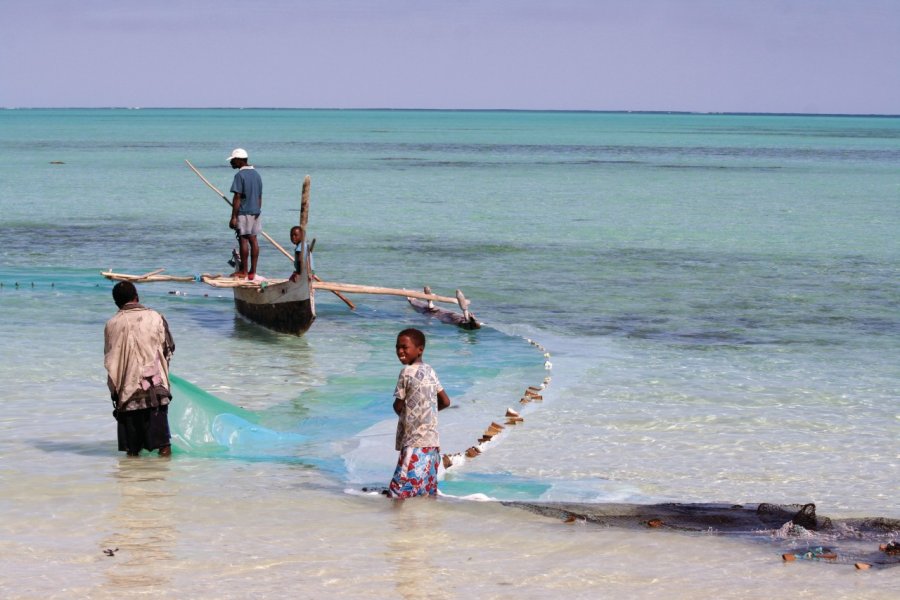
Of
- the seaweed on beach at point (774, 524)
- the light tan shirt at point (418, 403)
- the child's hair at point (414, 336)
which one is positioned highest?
the child's hair at point (414, 336)

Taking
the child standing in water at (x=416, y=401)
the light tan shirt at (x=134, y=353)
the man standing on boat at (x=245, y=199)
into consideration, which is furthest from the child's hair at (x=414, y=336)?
the man standing on boat at (x=245, y=199)

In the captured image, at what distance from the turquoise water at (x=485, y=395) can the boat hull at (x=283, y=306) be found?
29 cm

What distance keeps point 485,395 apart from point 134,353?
5048 millimetres

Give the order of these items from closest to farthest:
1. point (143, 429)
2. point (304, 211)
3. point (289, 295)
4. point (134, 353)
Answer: point (134, 353)
point (143, 429)
point (304, 211)
point (289, 295)

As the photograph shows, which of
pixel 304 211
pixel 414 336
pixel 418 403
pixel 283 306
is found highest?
pixel 304 211

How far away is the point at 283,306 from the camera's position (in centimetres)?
1586

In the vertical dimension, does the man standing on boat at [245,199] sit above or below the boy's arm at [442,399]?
above

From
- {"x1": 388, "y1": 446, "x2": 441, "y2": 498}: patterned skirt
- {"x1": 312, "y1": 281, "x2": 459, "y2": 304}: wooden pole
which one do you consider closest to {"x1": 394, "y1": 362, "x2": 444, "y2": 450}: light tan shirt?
{"x1": 388, "y1": 446, "x2": 441, "y2": 498}: patterned skirt

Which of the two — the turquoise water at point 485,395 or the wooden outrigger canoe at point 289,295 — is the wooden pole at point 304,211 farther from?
the turquoise water at point 485,395

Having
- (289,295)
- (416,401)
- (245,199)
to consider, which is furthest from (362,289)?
(416,401)

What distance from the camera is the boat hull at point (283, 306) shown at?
1548 centimetres

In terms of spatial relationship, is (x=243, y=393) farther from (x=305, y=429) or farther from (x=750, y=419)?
(x=750, y=419)

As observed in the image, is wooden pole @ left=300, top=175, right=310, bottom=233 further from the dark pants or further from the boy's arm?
the boy's arm

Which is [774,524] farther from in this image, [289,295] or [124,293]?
[289,295]
